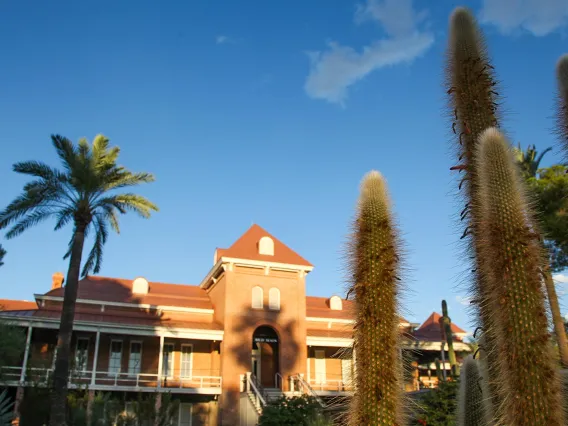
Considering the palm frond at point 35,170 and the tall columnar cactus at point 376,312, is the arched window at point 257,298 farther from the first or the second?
the tall columnar cactus at point 376,312

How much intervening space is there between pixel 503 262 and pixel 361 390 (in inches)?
67.1

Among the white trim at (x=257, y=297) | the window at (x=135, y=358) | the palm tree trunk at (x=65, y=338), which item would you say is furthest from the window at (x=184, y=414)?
the palm tree trunk at (x=65, y=338)

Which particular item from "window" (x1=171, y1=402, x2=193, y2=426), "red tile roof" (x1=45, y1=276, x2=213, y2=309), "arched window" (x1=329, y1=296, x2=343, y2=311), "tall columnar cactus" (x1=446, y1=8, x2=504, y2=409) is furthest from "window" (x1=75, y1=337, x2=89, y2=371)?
"tall columnar cactus" (x1=446, y1=8, x2=504, y2=409)

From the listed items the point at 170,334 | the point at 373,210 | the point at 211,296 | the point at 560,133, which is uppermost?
the point at 211,296

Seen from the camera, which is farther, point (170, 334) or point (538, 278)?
point (170, 334)

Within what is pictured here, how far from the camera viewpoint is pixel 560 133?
5750mm

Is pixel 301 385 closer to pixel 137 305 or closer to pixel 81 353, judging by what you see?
pixel 137 305

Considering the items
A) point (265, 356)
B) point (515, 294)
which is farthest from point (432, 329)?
point (515, 294)

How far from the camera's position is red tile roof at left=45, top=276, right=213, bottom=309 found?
32.5m

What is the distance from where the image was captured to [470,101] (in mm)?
5449

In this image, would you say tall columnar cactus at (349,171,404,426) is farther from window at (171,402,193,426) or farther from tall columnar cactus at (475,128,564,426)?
window at (171,402,193,426)

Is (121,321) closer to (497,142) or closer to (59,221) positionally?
(59,221)

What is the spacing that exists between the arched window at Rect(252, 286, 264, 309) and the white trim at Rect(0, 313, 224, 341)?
2710 mm

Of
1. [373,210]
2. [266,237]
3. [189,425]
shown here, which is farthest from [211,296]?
[373,210]
